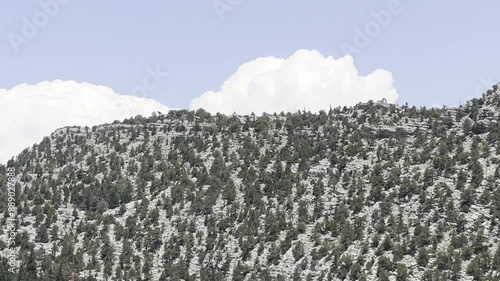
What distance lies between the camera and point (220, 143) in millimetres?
97250

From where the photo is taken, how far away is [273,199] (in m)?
80.4

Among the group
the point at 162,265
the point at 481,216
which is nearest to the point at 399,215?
the point at 481,216

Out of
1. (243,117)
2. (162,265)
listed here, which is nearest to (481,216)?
(162,265)

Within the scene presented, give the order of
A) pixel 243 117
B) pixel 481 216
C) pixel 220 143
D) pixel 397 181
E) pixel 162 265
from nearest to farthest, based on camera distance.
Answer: pixel 481 216 < pixel 162 265 < pixel 397 181 < pixel 220 143 < pixel 243 117

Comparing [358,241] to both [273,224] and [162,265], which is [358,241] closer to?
[273,224]

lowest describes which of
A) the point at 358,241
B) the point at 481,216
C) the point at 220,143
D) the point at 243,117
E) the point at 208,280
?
the point at 208,280

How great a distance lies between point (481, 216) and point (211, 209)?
3341 centimetres

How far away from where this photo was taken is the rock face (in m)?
66.9

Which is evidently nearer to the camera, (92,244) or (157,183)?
(92,244)

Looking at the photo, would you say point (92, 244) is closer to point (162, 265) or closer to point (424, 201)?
point (162, 265)

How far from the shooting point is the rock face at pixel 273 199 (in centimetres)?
6688

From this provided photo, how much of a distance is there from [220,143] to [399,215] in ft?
115

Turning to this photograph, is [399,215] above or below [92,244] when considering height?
above

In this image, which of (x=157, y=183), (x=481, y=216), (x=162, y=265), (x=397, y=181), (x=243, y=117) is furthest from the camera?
(x=243, y=117)
